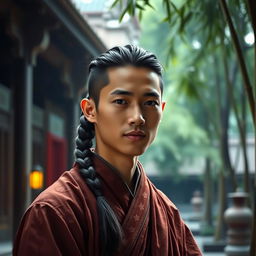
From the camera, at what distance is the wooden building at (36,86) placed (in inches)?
427

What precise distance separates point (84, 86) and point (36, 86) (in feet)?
5.15

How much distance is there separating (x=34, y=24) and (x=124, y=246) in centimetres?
928

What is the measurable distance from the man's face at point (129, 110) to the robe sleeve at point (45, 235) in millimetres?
289

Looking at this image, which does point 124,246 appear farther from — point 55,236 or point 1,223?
point 1,223

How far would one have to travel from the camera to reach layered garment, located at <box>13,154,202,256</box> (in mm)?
2043

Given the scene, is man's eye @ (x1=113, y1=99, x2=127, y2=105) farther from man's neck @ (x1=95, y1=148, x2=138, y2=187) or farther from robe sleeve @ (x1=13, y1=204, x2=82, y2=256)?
robe sleeve @ (x1=13, y1=204, x2=82, y2=256)

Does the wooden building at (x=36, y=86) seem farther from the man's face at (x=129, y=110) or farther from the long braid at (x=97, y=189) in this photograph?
the man's face at (x=129, y=110)

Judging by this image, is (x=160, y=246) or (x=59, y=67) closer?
(x=160, y=246)

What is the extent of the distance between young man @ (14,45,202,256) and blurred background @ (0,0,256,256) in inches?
60.5

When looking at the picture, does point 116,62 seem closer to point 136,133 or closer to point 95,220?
point 136,133

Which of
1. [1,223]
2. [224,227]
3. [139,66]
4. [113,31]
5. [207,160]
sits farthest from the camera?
[113,31]

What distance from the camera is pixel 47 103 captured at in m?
17.1

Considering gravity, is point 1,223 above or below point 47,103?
below

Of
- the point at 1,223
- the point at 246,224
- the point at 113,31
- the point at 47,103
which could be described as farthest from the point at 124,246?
the point at 113,31
